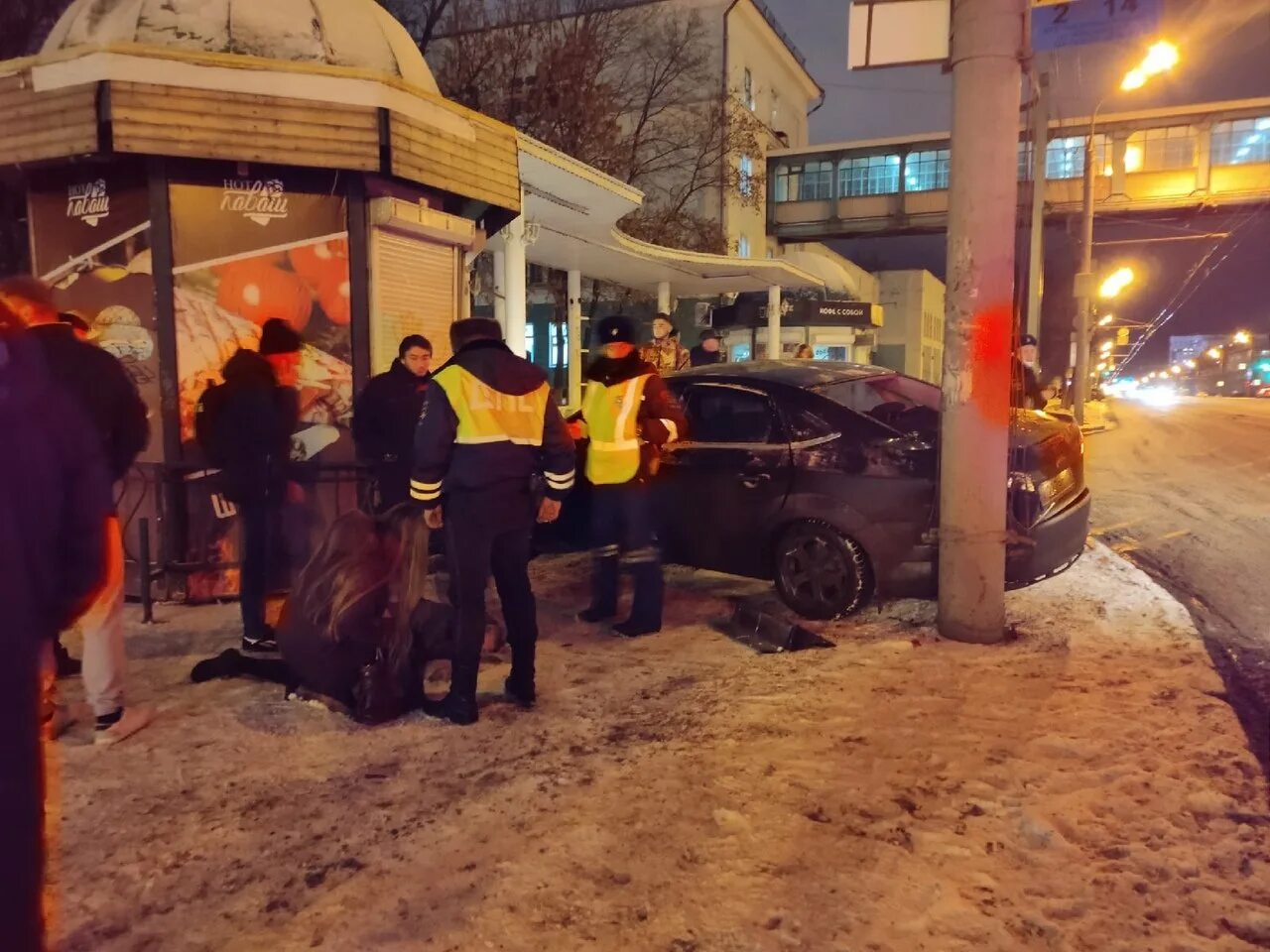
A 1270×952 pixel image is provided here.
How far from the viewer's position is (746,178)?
28562mm

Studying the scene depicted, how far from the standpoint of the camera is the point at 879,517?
212 inches

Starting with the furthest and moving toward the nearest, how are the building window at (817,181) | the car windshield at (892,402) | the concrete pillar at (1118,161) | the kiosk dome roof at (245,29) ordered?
the building window at (817,181) → the concrete pillar at (1118,161) → the kiosk dome roof at (245,29) → the car windshield at (892,402)

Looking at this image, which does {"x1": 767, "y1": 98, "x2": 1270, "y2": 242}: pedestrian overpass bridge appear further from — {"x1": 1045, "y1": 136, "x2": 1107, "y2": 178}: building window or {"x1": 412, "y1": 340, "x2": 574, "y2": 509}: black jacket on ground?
{"x1": 412, "y1": 340, "x2": 574, "y2": 509}: black jacket on ground

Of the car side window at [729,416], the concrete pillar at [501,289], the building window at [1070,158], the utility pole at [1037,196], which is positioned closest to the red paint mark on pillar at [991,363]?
the car side window at [729,416]

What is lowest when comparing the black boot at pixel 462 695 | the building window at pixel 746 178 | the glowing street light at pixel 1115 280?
the black boot at pixel 462 695

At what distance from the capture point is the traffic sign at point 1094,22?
8.16m

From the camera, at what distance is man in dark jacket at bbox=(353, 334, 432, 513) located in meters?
5.45

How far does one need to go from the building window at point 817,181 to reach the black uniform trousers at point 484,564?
130 feet

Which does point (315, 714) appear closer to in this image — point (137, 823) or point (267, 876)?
point (137, 823)

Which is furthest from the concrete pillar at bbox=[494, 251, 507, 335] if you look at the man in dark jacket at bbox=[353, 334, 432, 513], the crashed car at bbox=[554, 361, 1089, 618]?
the man in dark jacket at bbox=[353, 334, 432, 513]

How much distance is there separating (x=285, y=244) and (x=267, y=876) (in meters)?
4.60

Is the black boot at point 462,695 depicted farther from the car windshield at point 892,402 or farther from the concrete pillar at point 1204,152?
the concrete pillar at point 1204,152

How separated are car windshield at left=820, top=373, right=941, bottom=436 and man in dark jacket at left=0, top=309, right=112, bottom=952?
4.47 meters

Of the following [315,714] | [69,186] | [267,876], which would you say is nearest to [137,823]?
[267,876]
